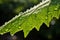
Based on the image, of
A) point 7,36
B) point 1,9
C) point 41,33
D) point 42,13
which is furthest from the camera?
point 1,9

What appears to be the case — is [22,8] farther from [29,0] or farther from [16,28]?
[16,28]

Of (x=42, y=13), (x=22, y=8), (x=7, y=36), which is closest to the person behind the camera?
(x=42, y=13)

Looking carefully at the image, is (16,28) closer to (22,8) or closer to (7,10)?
(22,8)

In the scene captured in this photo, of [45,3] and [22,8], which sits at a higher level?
[45,3]

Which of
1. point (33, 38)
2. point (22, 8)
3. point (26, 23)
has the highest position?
point (26, 23)

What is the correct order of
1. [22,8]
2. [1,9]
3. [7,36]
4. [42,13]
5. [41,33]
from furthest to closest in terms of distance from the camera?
1. [1,9]
2. [22,8]
3. [41,33]
4. [7,36]
5. [42,13]

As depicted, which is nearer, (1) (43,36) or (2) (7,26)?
(2) (7,26)

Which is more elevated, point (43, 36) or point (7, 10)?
point (7, 10)

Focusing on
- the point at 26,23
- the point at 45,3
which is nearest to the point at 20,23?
the point at 26,23

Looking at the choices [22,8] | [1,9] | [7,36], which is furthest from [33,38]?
[7,36]
